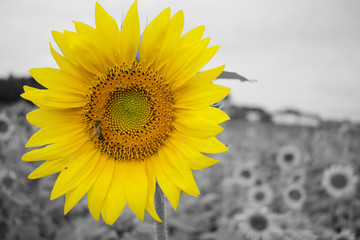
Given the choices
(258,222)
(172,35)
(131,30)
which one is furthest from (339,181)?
(131,30)

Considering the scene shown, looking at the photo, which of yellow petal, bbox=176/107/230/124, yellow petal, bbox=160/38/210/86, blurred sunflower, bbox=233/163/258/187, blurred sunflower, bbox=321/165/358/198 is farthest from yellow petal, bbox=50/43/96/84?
blurred sunflower, bbox=321/165/358/198

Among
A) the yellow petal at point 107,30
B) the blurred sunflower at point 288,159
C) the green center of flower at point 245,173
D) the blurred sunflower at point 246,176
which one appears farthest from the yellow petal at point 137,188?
the blurred sunflower at point 288,159

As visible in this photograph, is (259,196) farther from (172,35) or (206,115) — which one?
(172,35)

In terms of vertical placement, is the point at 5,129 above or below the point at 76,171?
below

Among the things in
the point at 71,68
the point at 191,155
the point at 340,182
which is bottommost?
the point at 340,182

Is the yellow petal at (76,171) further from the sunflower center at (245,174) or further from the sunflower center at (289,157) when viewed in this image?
the sunflower center at (289,157)
